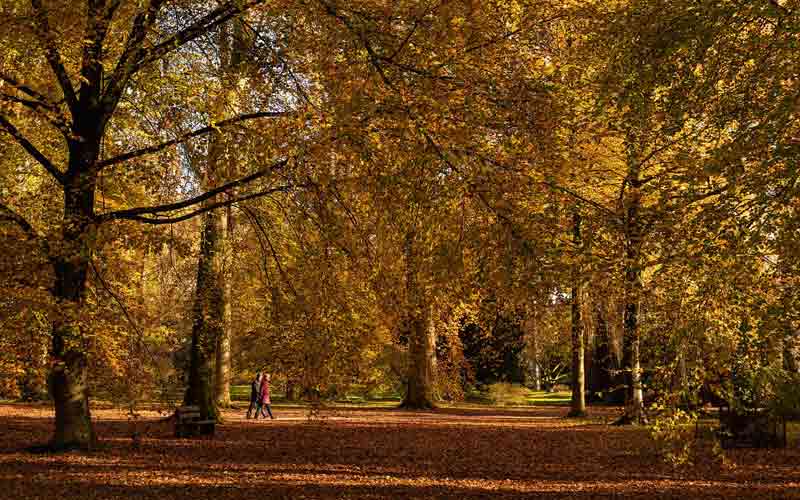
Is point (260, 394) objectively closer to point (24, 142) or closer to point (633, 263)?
point (24, 142)

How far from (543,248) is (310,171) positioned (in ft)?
14.8

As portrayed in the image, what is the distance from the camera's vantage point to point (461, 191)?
840cm

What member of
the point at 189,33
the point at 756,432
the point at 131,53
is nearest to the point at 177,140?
the point at 189,33

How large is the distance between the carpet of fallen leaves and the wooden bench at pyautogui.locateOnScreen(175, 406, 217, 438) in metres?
0.43

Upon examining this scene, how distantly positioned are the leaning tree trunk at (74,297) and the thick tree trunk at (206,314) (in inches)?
90.9

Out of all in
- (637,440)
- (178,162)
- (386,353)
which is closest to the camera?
(178,162)

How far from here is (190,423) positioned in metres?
18.6

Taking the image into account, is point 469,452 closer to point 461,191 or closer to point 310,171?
point 310,171

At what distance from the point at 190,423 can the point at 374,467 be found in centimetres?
625

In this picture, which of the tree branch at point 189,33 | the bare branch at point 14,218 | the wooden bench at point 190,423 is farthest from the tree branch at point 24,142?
the wooden bench at point 190,423

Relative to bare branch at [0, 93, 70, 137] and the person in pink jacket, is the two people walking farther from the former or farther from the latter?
bare branch at [0, 93, 70, 137]

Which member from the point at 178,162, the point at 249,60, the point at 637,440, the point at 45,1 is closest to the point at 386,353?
the point at 637,440

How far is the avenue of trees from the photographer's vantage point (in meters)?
8.33

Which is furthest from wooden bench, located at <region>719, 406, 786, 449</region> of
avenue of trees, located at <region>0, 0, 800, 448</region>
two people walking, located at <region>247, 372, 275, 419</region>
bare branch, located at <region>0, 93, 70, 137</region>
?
two people walking, located at <region>247, 372, 275, 419</region>
